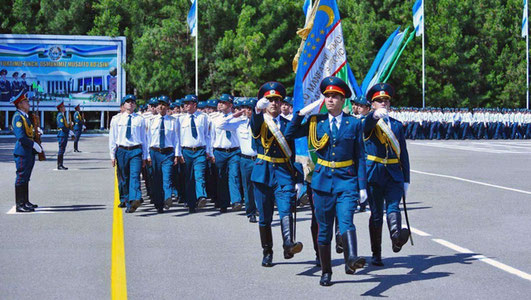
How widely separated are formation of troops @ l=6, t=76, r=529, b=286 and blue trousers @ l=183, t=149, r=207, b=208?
16 mm

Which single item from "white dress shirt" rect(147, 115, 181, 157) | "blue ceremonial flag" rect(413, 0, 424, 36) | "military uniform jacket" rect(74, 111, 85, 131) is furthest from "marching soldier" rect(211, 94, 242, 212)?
"blue ceremonial flag" rect(413, 0, 424, 36)

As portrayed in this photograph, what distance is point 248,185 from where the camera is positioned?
12031mm

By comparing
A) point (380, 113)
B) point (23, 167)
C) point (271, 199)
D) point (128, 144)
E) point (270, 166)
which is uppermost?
point (380, 113)

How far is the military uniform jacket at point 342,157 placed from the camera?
713 centimetres

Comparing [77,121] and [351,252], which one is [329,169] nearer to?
[351,252]

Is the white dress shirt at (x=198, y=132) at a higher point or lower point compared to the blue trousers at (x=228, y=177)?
higher

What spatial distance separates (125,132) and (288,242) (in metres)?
5.64

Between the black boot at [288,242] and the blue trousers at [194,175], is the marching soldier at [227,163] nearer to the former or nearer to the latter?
the blue trousers at [194,175]

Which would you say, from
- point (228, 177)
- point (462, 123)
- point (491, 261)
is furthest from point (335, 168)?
point (462, 123)

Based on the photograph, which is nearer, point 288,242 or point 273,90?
point 288,242

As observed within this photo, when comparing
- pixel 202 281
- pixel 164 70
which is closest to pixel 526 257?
pixel 202 281

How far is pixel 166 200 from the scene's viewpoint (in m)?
12.9

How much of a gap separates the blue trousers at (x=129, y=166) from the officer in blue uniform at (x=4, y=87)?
4447 cm

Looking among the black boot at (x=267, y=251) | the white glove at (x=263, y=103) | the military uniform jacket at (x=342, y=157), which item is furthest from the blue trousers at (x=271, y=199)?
the military uniform jacket at (x=342, y=157)
